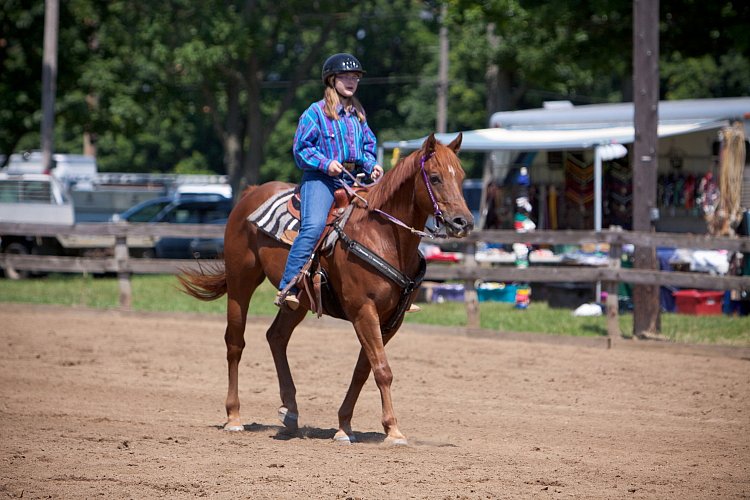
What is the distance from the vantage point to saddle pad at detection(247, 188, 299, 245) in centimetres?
748

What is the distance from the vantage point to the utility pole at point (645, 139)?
41.3 ft

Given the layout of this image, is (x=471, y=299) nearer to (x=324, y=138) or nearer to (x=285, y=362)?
(x=285, y=362)

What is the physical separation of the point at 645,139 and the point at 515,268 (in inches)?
95.4

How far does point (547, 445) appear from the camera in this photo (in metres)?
6.97

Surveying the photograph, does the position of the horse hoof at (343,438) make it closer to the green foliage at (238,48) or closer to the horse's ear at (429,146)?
A: the horse's ear at (429,146)

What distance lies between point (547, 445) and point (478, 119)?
3908 centimetres

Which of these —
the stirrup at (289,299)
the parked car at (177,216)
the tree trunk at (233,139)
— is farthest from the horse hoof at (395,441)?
the tree trunk at (233,139)

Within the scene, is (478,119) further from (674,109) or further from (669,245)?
(669,245)

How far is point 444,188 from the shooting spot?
21.5 ft

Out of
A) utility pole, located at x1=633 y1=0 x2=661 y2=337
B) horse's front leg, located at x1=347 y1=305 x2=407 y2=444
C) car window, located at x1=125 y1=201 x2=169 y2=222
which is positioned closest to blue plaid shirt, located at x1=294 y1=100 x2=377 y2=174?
horse's front leg, located at x1=347 y1=305 x2=407 y2=444

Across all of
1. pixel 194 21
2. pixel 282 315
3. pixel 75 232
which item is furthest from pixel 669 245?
pixel 194 21

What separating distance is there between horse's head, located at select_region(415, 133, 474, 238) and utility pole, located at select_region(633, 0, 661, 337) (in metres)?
6.56

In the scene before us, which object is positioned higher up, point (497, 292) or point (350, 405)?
point (350, 405)

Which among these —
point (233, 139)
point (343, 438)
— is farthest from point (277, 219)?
point (233, 139)
